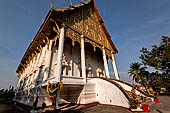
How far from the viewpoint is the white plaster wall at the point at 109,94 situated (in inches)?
252

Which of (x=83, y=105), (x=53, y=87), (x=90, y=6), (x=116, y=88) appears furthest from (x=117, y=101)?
(x=90, y=6)

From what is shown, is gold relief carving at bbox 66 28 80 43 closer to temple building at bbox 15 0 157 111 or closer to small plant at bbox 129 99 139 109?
temple building at bbox 15 0 157 111

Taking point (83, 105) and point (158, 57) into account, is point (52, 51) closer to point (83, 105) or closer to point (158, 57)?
point (83, 105)

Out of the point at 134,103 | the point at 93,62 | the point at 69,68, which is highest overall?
the point at 93,62

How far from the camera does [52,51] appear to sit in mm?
9664

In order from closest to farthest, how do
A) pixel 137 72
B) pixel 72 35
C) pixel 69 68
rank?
pixel 72 35 → pixel 69 68 → pixel 137 72

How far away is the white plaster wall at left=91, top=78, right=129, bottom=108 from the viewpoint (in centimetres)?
640

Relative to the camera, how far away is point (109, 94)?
24.6ft

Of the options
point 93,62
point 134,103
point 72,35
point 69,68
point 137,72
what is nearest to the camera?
point 134,103

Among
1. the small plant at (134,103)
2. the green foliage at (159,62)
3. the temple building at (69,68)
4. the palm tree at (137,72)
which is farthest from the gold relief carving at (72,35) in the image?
the palm tree at (137,72)

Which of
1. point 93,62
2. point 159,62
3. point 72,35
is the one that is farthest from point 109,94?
point 159,62

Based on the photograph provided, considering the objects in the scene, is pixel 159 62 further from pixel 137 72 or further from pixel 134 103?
pixel 134 103

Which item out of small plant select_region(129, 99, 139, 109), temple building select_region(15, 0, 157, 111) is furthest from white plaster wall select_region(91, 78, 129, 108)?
small plant select_region(129, 99, 139, 109)

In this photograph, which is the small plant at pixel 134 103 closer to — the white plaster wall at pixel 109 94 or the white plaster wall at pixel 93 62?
the white plaster wall at pixel 109 94
